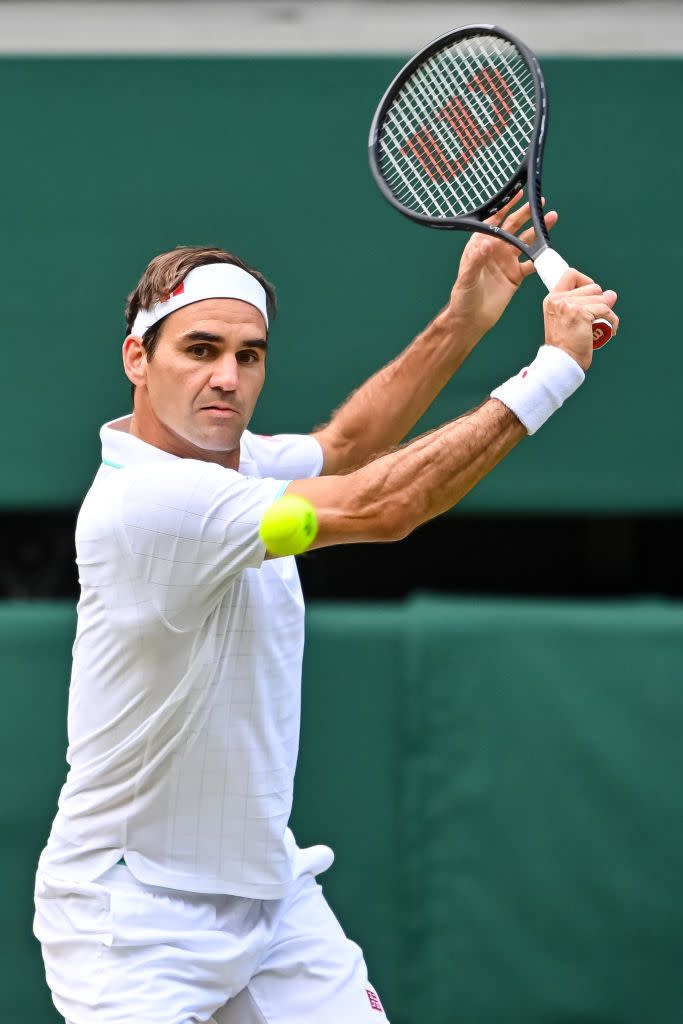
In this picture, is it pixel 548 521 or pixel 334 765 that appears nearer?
pixel 334 765

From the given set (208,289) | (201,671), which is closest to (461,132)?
(208,289)

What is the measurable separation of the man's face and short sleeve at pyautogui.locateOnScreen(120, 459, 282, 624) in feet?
0.51

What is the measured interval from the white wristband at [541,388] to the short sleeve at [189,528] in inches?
17.0

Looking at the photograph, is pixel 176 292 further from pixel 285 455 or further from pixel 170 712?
pixel 170 712

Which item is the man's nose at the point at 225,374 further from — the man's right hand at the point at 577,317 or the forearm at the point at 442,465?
the man's right hand at the point at 577,317

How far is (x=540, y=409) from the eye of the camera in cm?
248

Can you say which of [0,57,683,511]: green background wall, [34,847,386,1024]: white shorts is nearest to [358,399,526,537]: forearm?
[34,847,386,1024]: white shorts

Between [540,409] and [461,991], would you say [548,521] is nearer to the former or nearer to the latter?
[461,991]

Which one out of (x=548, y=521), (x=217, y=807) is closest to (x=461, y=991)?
(x=217, y=807)

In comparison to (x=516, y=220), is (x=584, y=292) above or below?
below

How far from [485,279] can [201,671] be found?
1077 millimetres

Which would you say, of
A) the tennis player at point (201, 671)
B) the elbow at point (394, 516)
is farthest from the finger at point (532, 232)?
the elbow at point (394, 516)

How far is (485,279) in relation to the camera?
123 inches

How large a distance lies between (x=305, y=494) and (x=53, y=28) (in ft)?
9.26
